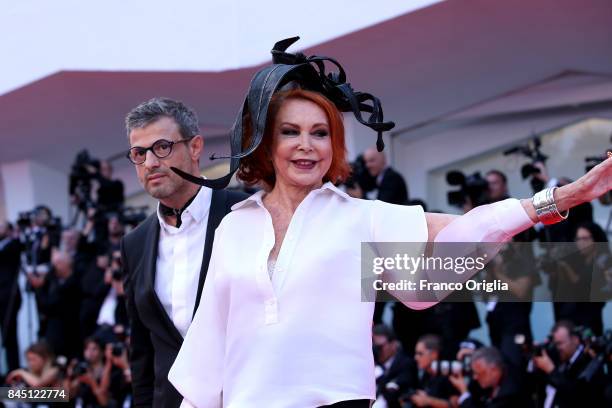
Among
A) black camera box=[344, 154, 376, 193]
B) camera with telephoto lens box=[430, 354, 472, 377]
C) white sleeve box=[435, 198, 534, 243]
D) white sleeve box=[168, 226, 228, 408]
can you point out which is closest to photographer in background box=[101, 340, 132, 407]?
black camera box=[344, 154, 376, 193]

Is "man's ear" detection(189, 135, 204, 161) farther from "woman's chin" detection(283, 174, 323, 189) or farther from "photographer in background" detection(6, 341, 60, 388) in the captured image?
"photographer in background" detection(6, 341, 60, 388)

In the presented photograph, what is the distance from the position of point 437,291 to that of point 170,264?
1320 millimetres

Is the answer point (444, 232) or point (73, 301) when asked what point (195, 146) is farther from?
point (73, 301)

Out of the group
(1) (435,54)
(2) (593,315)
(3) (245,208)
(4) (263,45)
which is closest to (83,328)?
(4) (263,45)

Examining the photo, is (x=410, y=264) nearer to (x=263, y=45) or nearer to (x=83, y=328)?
(x=263, y=45)

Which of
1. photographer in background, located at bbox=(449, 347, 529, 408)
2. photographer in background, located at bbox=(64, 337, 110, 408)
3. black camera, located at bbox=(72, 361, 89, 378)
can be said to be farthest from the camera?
black camera, located at bbox=(72, 361, 89, 378)

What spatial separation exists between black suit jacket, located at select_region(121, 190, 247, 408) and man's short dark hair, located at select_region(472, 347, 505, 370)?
2726 millimetres

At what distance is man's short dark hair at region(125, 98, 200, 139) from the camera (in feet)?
12.7

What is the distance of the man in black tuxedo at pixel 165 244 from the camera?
148 inches

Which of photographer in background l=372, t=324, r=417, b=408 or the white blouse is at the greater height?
the white blouse

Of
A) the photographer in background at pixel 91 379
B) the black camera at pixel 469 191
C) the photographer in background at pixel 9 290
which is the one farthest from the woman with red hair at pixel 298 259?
the photographer in background at pixel 9 290

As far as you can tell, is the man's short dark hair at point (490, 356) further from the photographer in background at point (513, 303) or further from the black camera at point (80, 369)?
the black camera at point (80, 369)

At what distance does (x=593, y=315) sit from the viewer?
6449 mm

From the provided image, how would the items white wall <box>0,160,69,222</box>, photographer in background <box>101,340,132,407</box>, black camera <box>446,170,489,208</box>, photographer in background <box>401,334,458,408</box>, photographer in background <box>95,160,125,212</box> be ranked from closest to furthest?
photographer in background <box>401,334,458,408</box>
black camera <box>446,170,489,208</box>
photographer in background <box>101,340,132,407</box>
photographer in background <box>95,160,125,212</box>
white wall <box>0,160,69,222</box>
